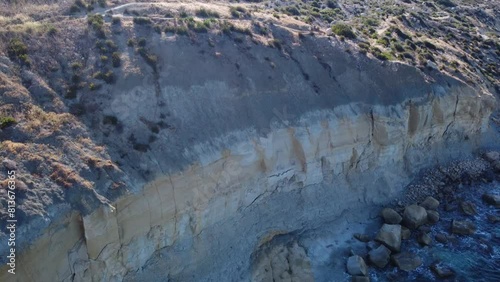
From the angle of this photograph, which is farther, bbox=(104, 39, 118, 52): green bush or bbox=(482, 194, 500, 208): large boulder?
bbox=(482, 194, 500, 208): large boulder

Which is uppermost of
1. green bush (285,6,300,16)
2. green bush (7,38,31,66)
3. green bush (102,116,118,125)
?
green bush (7,38,31,66)

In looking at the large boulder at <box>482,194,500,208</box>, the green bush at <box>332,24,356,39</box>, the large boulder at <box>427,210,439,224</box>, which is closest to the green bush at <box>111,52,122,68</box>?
the green bush at <box>332,24,356,39</box>

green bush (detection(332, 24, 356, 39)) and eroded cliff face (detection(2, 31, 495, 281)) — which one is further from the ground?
green bush (detection(332, 24, 356, 39))

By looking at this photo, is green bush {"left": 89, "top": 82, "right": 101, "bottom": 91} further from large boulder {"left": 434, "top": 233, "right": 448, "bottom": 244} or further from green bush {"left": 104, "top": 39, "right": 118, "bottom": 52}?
large boulder {"left": 434, "top": 233, "right": 448, "bottom": 244}

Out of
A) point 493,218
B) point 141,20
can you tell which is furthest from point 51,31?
point 493,218

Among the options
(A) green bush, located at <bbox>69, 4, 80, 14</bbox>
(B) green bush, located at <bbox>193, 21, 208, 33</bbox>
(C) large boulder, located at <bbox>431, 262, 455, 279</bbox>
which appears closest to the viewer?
(C) large boulder, located at <bbox>431, 262, 455, 279</bbox>

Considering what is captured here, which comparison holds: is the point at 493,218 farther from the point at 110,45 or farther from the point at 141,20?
the point at 110,45

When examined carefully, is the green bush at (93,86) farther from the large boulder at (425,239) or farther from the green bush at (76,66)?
the large boulder at (425,239)
